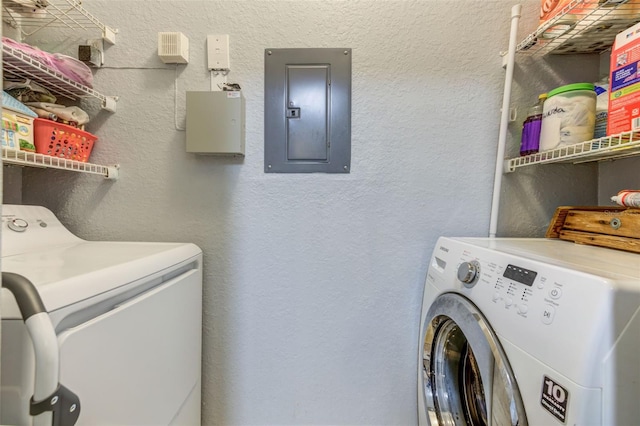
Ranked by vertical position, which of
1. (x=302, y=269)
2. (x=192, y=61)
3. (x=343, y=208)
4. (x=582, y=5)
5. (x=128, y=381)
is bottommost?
(x=128, y=381)

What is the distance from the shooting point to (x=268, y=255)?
1265mm

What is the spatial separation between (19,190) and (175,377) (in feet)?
3.33

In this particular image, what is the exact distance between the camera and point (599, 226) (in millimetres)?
975

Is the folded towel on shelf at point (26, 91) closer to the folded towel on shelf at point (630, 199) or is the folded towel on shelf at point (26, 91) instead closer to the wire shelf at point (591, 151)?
the wire shelf at point (591, 151)

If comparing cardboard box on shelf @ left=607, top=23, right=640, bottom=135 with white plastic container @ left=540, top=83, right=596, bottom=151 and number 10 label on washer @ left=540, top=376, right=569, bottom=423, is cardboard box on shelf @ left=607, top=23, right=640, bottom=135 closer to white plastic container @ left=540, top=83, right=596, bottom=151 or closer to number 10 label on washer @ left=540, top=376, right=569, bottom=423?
white plastic container @ left=540, top=83, right=596, bottom=151

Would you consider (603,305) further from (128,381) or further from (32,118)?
(32,118)

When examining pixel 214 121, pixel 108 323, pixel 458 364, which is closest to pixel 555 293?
pixel 458 364

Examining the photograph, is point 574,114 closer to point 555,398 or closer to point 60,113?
Result: point 555,398

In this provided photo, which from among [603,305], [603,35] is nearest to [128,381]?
[603,305]

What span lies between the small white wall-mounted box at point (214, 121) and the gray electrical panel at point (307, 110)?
135 mm

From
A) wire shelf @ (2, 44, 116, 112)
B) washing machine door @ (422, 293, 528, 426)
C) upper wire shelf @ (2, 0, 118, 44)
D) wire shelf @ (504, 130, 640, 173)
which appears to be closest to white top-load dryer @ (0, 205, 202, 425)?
wire shelf @ (2, 44, 116, 112)

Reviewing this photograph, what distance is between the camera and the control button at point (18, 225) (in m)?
0.94

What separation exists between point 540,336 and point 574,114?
2.60ft

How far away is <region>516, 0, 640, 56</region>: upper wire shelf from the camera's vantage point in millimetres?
945
